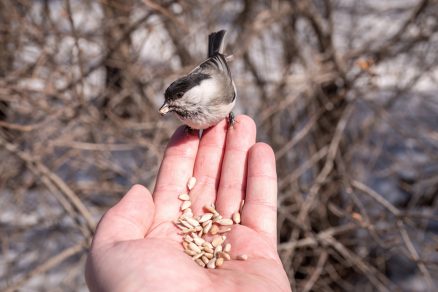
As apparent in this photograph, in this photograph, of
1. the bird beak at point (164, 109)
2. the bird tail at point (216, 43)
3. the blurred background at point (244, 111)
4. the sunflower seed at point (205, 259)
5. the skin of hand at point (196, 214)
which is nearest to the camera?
the skin of hand at point (196, 214)

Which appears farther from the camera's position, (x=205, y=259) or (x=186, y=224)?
(x=186, y=224)

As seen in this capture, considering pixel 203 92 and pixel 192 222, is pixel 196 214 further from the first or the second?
pixel 203 92

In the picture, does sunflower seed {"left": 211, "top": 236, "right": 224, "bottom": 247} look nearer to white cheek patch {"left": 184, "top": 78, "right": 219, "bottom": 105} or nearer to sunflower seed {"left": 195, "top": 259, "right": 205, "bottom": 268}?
sunflower seed {"left": 195, "top": 259, "right": 205, "bottom": 268}

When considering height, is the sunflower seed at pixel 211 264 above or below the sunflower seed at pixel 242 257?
below

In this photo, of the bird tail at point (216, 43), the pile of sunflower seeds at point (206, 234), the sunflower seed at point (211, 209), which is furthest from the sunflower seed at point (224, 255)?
the bird tail at point (216, 43)

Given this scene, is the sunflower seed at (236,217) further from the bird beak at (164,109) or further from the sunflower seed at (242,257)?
the bird beak at (164,109)

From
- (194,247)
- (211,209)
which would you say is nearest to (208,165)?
(211,209)
